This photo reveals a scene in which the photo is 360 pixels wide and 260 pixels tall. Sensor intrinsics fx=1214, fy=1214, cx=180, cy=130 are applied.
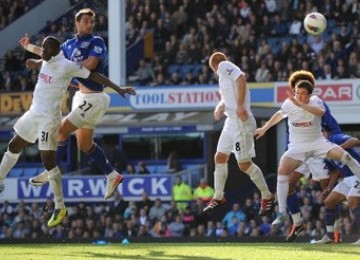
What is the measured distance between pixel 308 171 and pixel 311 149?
60.0 inches

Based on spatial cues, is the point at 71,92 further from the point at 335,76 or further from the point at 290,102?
the point at 290,102

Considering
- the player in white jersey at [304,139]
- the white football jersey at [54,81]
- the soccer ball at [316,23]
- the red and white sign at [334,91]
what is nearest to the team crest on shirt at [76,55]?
the white football jersey at [54,81]

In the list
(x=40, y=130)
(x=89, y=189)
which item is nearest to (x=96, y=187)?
(x=89, y=189)

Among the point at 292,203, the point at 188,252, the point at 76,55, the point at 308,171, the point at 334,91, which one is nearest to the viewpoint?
the point at 188,252

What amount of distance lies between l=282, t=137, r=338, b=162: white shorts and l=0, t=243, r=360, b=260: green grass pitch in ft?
3.66

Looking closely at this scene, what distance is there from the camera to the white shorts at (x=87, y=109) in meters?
15.2

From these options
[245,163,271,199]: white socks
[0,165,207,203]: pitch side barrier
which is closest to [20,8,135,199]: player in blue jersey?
[245,163,271,199]: white socks

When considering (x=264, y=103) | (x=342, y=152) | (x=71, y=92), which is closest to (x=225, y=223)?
(x=264, y=103)

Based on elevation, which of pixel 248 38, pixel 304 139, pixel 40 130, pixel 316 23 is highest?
pixel 248 38

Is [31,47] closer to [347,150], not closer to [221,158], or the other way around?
[221,158]

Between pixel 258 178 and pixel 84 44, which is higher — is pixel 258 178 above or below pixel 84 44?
below

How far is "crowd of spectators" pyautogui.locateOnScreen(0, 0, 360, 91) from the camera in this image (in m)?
28.4

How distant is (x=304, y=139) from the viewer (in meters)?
14.9

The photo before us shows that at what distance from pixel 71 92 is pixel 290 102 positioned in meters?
15.9
